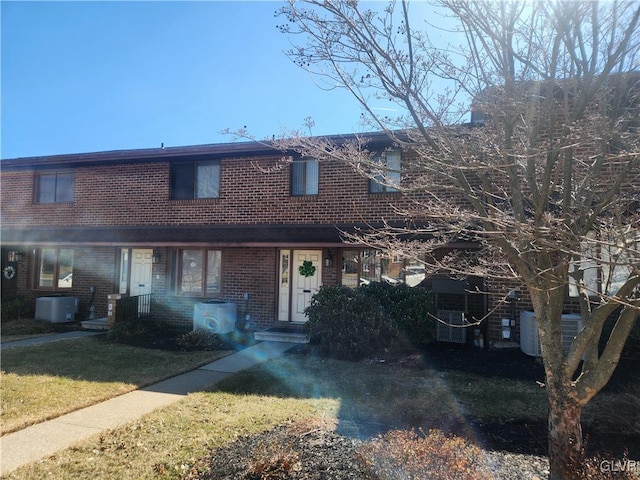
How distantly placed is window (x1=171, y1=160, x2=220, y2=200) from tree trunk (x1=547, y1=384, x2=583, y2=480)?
10.6 meters

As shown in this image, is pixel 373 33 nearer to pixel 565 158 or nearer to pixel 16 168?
pixel 565 158

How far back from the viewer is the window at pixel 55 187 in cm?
1376

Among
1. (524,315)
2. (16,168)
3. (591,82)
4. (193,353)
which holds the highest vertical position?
(16,168)

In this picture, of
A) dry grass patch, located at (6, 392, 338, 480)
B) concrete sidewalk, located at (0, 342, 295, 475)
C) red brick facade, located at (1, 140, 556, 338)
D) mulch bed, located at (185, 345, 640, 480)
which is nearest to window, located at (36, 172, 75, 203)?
red brick facade, located at (1, 140, 556, 338)

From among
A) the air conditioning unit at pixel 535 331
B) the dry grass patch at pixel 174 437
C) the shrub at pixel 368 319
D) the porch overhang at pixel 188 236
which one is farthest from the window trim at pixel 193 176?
the air conditioning unit at pixel 535 331

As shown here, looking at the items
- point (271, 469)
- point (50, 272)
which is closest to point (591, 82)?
point (271, 469)

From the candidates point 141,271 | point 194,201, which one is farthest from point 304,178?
point 141,271

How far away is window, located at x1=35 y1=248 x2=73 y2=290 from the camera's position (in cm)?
1362

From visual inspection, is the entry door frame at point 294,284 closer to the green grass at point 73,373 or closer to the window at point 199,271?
the window at point 199,271

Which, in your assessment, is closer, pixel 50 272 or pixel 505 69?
pixel 505 69

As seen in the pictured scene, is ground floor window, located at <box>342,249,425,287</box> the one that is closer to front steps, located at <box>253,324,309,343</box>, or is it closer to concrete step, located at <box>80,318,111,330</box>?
front steps, located at <box>253,324,309,343</box>

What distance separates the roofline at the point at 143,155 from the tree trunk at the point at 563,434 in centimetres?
805

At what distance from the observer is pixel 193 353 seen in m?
8.80

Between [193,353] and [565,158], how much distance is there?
7.94 metres
